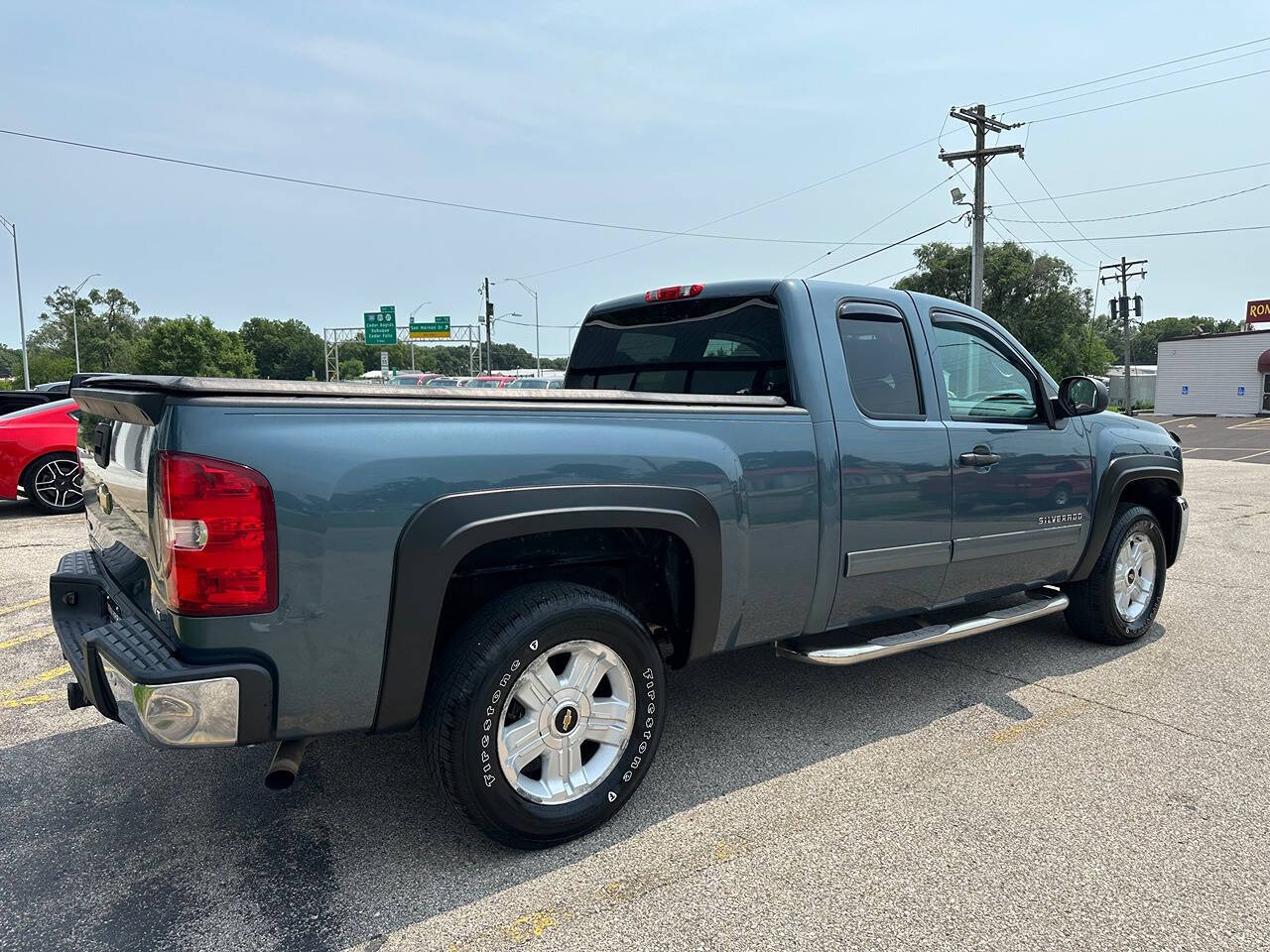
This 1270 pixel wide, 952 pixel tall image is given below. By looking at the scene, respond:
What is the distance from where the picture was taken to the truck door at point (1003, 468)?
12.8 feet

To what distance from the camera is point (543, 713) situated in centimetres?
270

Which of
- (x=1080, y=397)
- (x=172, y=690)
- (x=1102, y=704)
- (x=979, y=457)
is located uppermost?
(x=1080, y=397)

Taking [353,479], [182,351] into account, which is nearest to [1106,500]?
[353,479]

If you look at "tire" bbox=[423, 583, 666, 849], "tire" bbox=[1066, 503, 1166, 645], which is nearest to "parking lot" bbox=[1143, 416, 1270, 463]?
"tire" bbox=[1066, 503, 1166, 645]

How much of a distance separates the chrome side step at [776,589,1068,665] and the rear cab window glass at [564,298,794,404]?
1.04 m

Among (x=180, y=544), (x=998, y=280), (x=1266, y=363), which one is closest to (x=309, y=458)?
(x=180, y=544)

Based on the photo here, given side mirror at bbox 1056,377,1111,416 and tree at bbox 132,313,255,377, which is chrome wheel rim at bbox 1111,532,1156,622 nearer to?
side mirror at bbox 1056,377,1111,416

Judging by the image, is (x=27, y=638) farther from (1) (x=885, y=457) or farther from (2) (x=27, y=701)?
(1) (x=885, y=457)

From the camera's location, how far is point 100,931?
232cm

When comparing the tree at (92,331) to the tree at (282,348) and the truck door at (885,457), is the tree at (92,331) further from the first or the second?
the truck door at (885,457)

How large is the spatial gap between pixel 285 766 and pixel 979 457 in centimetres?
308

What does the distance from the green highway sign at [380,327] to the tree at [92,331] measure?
31138 millimetres

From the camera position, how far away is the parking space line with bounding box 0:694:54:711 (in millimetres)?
3998

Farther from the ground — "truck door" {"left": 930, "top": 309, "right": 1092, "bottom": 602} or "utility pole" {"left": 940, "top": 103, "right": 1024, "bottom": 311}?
"utility pole" {"left": 940, "top": 103, "right": 1024, "bottom": 311}
